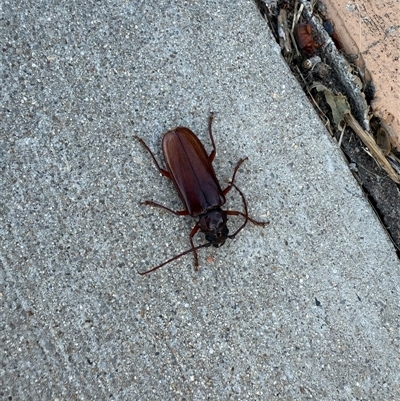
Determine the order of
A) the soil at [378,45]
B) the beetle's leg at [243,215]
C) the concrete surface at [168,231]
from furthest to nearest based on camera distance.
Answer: the soil at [378,45] < the beetle's leg at [243,215] < the concrete surface at [168,231]

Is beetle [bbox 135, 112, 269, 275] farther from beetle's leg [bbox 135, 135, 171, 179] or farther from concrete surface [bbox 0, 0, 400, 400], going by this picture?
concrete surface [bbox 0, 0, 400, 400]

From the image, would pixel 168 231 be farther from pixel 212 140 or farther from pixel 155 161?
pixel 212 140

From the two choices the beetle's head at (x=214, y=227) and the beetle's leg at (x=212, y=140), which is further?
the beetle's leg at (x=212, y=140)

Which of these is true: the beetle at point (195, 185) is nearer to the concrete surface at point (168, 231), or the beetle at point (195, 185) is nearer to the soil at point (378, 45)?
the concrete surface at point (168, 231)

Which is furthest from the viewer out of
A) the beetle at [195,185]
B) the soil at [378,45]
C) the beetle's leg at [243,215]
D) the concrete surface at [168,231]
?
the soil at [378,45]

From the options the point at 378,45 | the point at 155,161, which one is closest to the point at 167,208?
the point at 155,161

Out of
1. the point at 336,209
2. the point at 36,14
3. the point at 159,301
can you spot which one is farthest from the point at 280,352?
the point at 36,14

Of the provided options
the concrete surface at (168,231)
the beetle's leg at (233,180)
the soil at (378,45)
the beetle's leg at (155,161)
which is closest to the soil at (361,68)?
the soil at (378,45)
